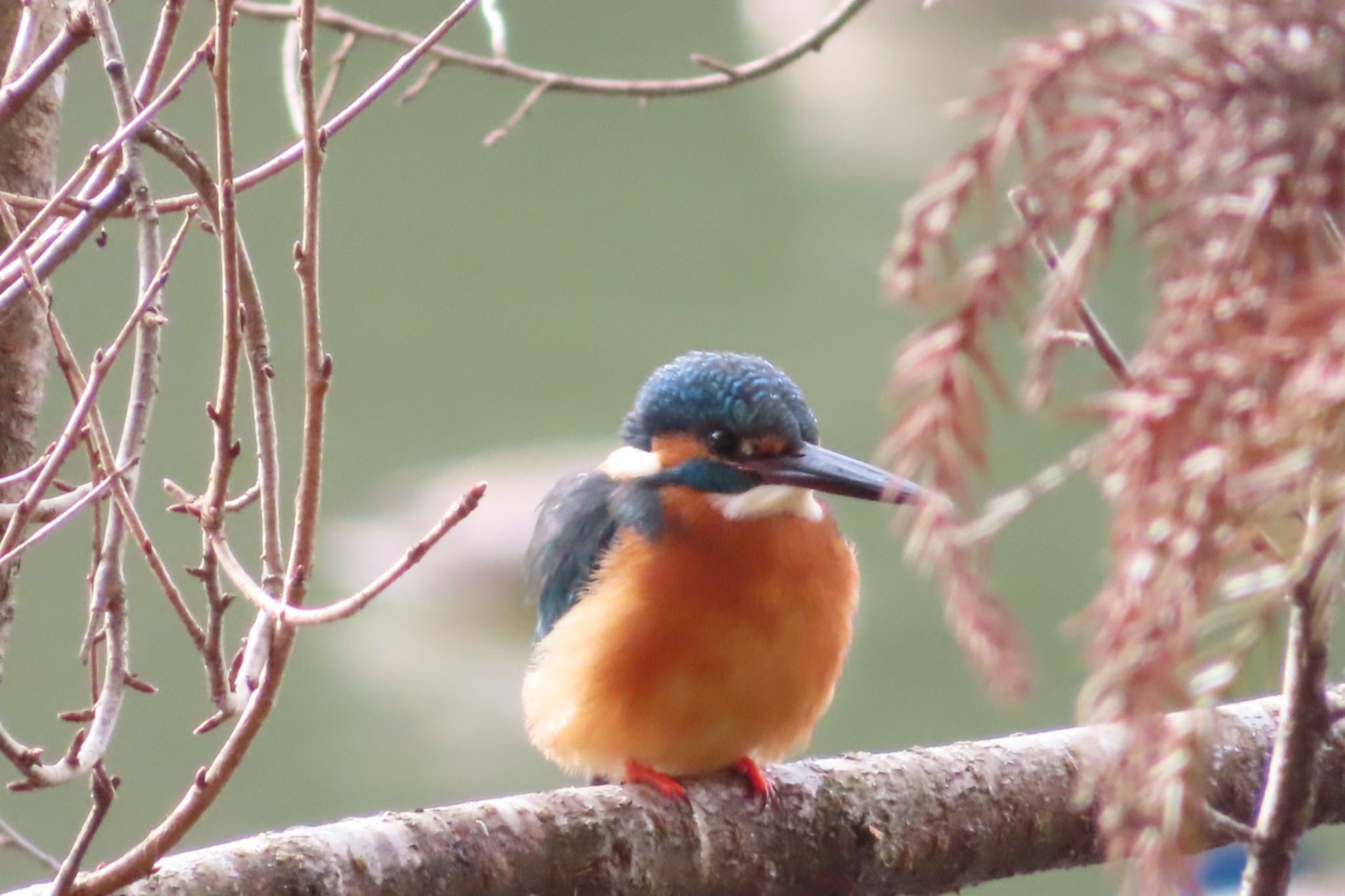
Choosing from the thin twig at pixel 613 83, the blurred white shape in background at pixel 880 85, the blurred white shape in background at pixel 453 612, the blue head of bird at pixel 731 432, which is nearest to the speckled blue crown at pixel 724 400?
the blue head of bird at pixel 731 432

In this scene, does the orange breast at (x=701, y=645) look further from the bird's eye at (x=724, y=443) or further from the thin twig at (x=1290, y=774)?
the thin twig at (x=1290, y=774)

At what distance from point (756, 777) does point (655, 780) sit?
94 millimetres

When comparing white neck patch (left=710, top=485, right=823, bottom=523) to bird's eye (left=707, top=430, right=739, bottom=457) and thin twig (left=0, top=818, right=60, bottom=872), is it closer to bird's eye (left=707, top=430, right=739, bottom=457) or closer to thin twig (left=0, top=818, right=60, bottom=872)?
bird's eye (left=707, top=430, right=739, bottom=457)

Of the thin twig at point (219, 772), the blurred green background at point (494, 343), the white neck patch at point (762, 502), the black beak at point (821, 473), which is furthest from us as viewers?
the blurred green background at point (494, 343)

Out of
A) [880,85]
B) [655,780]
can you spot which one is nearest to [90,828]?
[655,780]

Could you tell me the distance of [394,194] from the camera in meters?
4.04

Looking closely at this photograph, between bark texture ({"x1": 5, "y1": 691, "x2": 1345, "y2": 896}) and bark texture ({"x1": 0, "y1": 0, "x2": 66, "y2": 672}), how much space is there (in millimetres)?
394

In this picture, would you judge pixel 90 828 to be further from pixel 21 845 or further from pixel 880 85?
pixel 880 85

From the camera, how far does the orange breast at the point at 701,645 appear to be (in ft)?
4.31

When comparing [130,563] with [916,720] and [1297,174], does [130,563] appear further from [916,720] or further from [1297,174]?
[1297,174]

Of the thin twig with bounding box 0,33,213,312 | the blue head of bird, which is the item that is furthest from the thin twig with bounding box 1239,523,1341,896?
the blue head of bird

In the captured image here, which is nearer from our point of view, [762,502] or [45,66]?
[45,66]

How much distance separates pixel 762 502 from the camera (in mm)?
1406

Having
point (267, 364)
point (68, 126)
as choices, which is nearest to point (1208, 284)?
point (267, 364)
